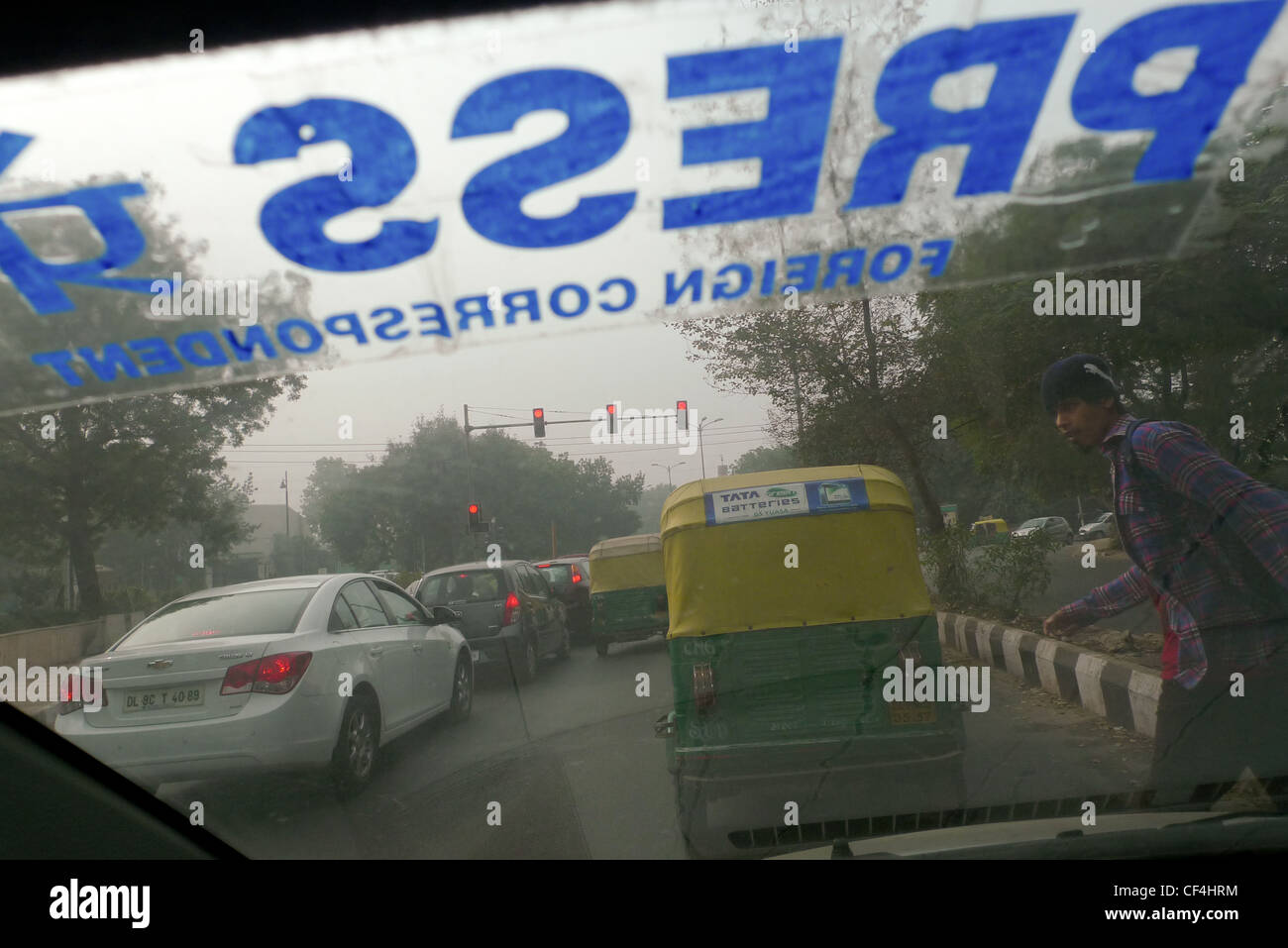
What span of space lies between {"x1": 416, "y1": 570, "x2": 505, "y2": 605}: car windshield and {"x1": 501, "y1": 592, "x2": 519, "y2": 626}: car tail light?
0.35ft

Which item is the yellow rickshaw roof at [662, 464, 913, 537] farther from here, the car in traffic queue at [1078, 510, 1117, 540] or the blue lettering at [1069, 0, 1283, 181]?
the car in traffic queue at [1078, 510, 1117, 540]

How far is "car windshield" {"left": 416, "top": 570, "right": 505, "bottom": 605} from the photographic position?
33.0 feet

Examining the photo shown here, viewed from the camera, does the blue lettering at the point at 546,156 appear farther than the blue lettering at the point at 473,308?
No

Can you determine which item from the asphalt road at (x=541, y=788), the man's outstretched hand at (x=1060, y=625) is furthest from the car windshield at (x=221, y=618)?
the man's outstretched hand at (x=1060, y=625)

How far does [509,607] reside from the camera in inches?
401

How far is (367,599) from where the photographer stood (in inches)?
264

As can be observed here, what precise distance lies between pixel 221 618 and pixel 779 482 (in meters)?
3.17

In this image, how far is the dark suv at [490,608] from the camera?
9.90 metres

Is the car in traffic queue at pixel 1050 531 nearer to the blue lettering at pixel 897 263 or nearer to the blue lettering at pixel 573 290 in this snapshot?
the blue lettering at pixel 897 263

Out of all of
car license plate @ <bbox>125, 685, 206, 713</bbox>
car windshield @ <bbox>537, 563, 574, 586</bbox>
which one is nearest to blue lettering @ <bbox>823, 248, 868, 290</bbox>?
car license plate @ <bbox>125, 685, 206, 713</bbox>

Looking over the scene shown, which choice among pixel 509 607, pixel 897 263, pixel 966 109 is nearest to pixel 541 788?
pixel 897 263

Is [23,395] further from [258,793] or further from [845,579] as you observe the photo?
[845,579]

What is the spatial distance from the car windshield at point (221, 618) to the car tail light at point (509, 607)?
14.3ft

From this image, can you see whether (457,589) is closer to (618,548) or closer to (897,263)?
(618,548)
